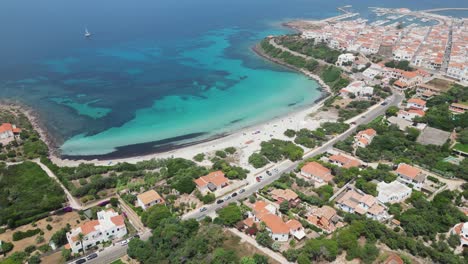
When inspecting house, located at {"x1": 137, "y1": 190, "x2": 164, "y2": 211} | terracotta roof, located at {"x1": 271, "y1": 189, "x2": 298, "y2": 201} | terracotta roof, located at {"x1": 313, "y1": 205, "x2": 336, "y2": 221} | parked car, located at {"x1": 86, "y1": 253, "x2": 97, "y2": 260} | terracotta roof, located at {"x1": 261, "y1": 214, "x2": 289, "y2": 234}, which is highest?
house, located at {"x1": 137, "y1": 190, "x2": 164, "y2": 211}

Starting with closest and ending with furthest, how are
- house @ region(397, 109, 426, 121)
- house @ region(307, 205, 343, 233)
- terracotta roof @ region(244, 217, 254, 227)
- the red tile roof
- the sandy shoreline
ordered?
house @ region(307, 205, 343, 233), terracotta roof @ region(244, 217, 254, 227), the red tile roof, the sandy shoreline, house @ region(397, 109, 426, 121)

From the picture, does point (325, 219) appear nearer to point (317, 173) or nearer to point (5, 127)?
point (317, 173)

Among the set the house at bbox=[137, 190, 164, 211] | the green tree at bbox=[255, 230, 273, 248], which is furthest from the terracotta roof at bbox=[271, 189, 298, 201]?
the house at bbox=[137, 190, 164, 211]

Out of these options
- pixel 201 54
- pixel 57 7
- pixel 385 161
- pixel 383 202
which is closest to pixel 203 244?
pixel 383 202

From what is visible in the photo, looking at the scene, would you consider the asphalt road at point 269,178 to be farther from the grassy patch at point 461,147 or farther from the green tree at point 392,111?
the grassy patch at point 461,147

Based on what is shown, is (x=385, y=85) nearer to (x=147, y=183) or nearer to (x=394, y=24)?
(x=147, y=183)

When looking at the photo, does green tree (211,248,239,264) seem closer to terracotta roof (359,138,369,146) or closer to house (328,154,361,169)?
house (328,154,361,169)

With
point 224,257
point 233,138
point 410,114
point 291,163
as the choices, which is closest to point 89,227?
point 224,257
